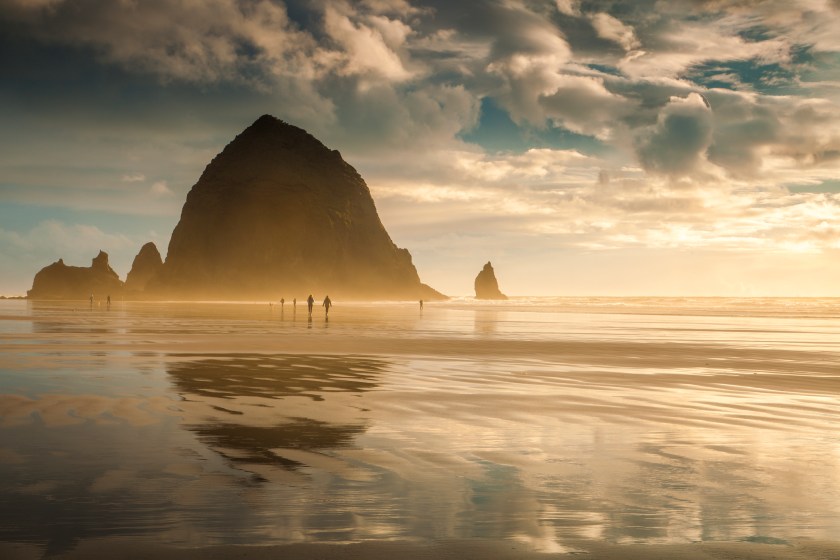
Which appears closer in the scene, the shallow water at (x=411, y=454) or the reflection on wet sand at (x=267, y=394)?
the shallow water at (x=411, y=454)

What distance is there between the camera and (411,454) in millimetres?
7680

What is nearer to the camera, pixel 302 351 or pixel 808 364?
pixel 808 364

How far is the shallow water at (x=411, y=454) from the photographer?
204 inches

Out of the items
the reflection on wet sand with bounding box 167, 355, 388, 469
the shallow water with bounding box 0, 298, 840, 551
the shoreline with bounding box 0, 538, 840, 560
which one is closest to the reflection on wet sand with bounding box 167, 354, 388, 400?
the reflection on wet sand with bounding box 167, 355, 388, 469

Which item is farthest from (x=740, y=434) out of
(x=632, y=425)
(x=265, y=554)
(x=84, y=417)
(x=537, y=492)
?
(x=84, y=417)

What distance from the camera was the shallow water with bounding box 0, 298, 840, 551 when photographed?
517 centimetres

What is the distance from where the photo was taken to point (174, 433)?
8648mm

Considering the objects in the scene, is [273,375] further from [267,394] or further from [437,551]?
[437,551]

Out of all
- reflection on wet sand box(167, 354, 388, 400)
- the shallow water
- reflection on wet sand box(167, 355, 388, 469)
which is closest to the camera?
the shallow water

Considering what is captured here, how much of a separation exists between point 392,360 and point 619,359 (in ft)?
23.5

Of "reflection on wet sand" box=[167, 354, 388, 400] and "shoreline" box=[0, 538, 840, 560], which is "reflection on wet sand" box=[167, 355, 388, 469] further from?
"shoreline" box=[0, 538, 840, 560]

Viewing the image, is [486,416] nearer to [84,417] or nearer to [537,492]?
[537,492]

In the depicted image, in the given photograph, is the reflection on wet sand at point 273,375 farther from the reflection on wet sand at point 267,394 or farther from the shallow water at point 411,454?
the shallow water at point 411,454

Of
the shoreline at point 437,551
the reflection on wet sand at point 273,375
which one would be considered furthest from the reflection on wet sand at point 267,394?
the shoreline at point 437,551
